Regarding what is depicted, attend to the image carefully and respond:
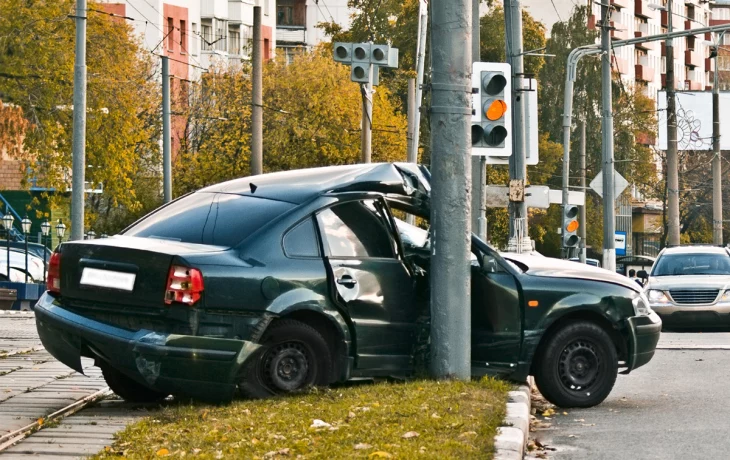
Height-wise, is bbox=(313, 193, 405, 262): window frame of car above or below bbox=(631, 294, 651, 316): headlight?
above

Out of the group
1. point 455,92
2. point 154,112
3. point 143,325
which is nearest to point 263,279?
point 143,325

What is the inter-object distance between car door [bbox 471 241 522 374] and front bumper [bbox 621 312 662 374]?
98 centimetres

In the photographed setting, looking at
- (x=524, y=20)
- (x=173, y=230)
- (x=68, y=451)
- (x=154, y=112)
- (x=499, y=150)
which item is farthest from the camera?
(x=524, y=20)

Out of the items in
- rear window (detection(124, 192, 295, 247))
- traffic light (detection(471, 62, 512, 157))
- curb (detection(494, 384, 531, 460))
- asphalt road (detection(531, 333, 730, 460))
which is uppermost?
traffic light (detection(471, 62, 512, 157))

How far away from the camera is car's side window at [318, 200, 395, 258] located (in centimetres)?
1120

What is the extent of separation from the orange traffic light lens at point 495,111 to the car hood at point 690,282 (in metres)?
11.2

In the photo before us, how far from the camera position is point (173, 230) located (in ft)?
36.1

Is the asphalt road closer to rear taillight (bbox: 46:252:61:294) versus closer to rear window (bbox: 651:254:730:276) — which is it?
rear taillight (bbox: 46:252:61:294)

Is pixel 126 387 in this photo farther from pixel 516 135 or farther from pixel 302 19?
pixel 302 19

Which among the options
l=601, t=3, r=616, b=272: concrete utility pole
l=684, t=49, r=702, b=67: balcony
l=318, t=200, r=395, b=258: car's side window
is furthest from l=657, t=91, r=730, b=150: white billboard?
l=684, t=49, r=702, b=67: balcony

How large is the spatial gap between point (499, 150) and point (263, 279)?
522cm

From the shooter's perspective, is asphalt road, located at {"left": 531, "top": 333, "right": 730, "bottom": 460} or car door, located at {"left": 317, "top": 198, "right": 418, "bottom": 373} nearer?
asphalt road, located at {"left": 531, "top": 333, "right": 730, "bottom": 460}

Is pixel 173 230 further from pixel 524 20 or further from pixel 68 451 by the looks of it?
pixel 524 20

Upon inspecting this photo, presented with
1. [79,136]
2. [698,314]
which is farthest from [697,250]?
[79,136]
